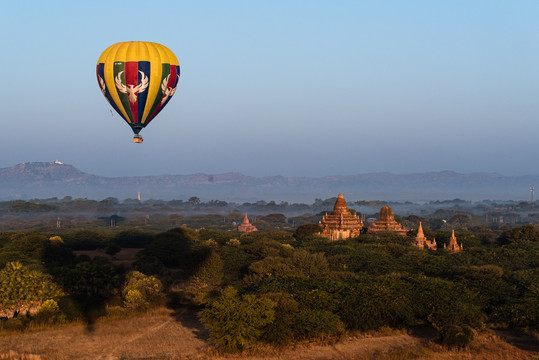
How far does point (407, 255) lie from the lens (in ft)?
209

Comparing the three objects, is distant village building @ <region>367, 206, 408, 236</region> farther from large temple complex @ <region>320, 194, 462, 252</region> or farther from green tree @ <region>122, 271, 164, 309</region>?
green tree @ <region>122, 271, 164, 309</region>

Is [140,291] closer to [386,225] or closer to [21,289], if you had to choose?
[21,289]

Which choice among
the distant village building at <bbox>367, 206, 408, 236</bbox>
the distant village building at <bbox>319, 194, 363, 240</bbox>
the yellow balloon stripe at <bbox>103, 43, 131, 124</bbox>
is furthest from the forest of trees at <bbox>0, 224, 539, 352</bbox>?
the distant village building at <bbox>319, 194, 363, 240</bbox>

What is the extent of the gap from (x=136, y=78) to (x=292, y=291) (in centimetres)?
1815

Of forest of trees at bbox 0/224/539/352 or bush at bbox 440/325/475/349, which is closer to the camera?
bush at bbox 440/325/475/349

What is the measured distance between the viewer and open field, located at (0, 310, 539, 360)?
36.2 meters

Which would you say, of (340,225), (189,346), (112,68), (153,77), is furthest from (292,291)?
(340,225)

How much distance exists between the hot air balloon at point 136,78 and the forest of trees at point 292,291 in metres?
12.8

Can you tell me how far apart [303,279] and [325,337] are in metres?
8.57

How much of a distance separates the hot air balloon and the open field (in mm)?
13165

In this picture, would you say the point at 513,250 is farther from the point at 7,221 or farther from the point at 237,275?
the point at 7,221

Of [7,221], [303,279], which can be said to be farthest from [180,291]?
[7,221]

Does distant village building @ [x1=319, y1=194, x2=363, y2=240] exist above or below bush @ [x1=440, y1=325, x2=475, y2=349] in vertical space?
above

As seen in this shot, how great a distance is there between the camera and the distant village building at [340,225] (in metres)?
88.8
